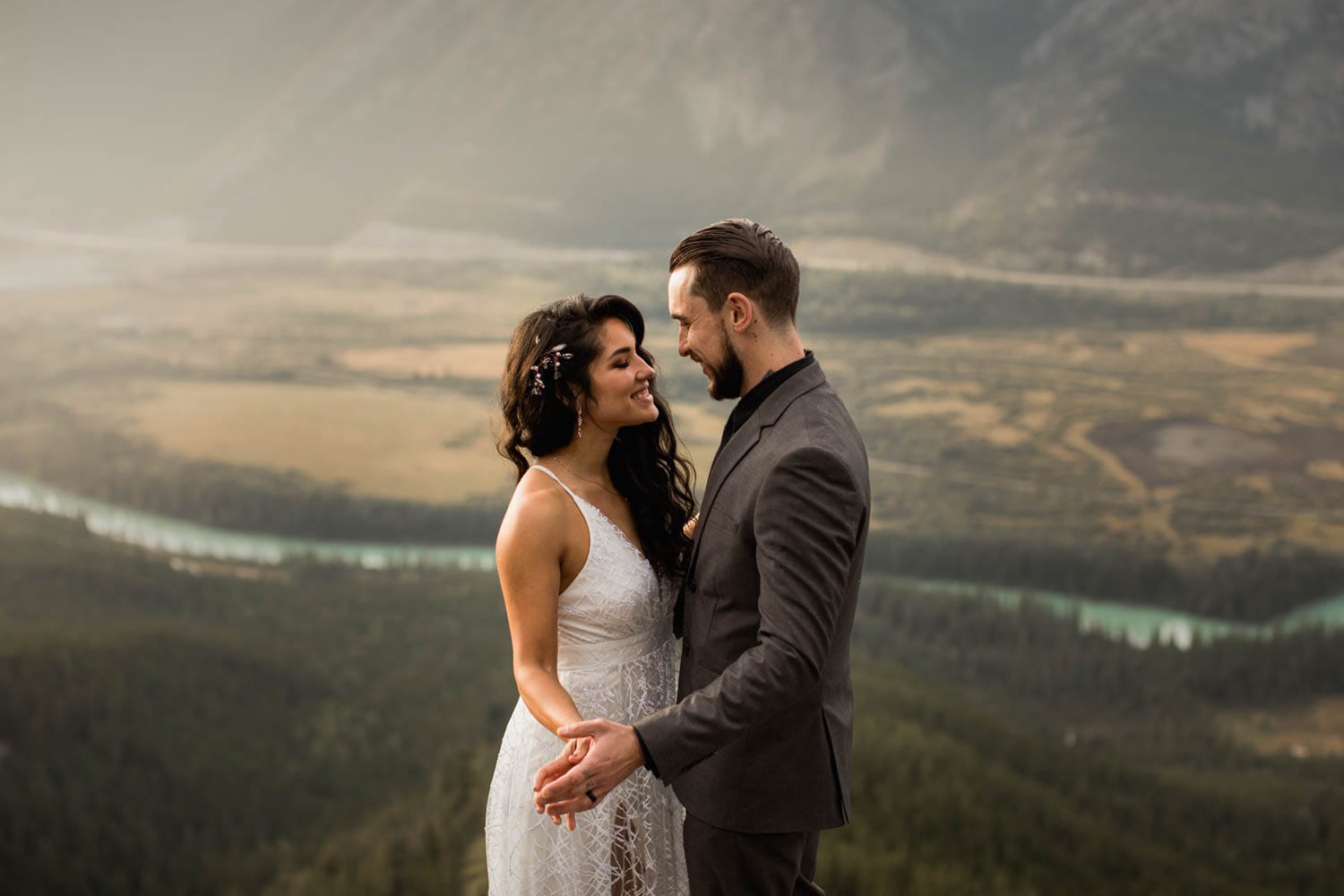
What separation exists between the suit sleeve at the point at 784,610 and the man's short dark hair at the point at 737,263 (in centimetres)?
43

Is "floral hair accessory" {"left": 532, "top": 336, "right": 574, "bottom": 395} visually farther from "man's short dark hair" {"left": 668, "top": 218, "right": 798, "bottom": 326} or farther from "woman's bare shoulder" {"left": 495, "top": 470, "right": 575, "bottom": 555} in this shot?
"man's short dark hair" {"left": 668, "top": 218, "right": 798, "bottom": 326}

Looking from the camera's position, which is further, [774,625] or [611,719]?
[611,719]

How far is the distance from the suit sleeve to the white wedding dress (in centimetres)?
56

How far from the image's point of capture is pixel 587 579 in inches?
112

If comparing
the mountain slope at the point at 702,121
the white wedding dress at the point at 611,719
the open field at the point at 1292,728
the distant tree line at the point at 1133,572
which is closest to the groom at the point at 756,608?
the white wedding dress at the point at 611,719

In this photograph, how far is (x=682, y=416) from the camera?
17.8 metres

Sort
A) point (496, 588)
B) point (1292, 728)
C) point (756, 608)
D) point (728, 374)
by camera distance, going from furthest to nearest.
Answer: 1. point (496, 588)
2. point (1292, 728)
3. point (728, 374)
4. point (756, 608)

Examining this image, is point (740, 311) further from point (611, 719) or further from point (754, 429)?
point (611, 719)

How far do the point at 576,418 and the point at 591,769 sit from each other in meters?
0.92

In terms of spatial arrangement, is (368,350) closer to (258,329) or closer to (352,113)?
(258,329)

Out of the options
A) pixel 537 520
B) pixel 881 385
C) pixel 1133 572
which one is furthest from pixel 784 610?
pixel 881 385

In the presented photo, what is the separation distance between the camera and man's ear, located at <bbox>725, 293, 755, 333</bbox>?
255cm

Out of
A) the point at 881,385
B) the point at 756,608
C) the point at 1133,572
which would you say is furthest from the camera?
the point at 881,385

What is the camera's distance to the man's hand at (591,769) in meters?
2.35
